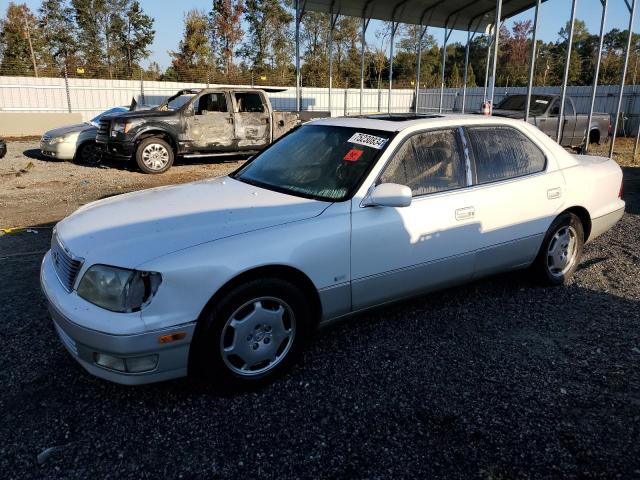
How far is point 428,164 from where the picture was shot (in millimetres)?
3623

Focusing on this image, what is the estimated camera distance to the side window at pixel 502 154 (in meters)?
3.91

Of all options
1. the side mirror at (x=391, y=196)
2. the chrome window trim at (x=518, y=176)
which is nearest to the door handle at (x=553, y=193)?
the chrome window trim at (x=518, y=176)

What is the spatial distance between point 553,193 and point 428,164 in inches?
53.6

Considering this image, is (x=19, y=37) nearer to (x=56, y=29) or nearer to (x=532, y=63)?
(x=56, y=29)

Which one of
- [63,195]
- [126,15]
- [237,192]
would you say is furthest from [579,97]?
[126,15]

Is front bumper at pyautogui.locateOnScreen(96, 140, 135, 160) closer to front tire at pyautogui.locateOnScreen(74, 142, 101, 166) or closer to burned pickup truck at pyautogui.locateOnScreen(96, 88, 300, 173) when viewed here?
burned pickup truck at pyautogui.locateOnScreen(96, 88, 300, 173)

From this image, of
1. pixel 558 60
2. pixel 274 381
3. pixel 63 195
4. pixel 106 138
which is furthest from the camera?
pixel 558 60

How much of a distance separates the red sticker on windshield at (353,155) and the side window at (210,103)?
8837mm

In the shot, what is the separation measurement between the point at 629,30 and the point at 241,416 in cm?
1314

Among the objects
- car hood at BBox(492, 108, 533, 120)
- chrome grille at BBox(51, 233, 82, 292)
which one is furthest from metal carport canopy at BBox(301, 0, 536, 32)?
chrome grille at BBox(51, 233, 82, 292)

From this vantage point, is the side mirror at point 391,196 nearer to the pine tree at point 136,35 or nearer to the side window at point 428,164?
the side window at point 428,164

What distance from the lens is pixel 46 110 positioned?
22172mm

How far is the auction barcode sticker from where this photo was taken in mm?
3500

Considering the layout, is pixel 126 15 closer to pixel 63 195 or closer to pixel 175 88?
pixel 175 88
